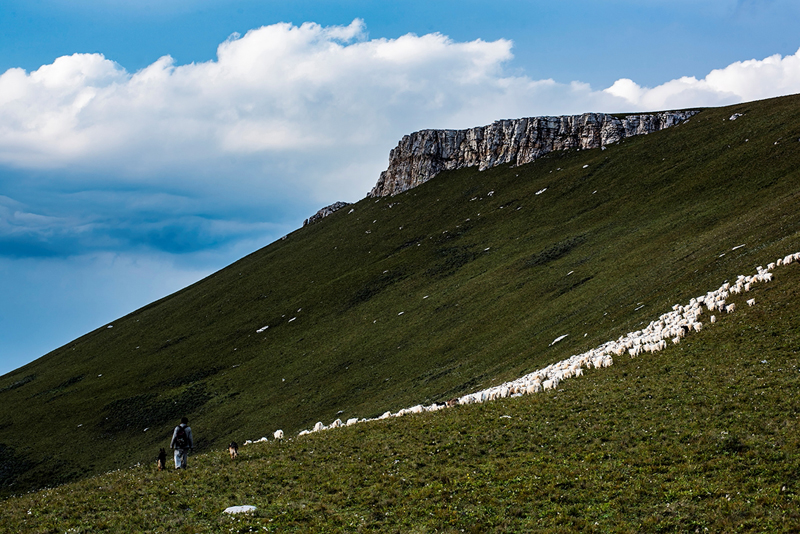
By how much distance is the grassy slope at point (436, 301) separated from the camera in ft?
179

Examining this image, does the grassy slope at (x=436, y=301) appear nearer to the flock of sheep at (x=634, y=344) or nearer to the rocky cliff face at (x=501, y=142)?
the flock of sheep at (x=634, y=344)

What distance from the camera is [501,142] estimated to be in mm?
154000

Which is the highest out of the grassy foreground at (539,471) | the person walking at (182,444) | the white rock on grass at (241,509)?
the person walking at (182,444)

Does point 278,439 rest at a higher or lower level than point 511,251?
lower

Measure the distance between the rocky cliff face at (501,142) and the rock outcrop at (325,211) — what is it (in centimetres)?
2063

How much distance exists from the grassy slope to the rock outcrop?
49.9m

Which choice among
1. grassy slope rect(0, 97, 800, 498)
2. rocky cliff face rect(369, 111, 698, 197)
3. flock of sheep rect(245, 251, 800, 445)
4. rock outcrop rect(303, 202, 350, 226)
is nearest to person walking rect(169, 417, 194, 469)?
flock of sheep rect(245, 251, 800, 445)

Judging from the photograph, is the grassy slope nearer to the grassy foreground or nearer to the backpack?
the grassy foreground

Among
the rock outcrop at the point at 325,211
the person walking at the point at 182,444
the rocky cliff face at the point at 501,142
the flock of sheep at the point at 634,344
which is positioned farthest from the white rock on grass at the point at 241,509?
the rock outcrop at the point at 325,211

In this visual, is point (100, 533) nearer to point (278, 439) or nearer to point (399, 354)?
point (278, 439)

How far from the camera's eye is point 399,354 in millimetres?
70000

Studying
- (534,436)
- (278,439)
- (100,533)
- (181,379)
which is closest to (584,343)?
(534,436)

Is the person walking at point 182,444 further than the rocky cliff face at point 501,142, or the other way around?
the rocky cliff face at point 501,142

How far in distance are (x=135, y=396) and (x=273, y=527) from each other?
8553 centimetres
